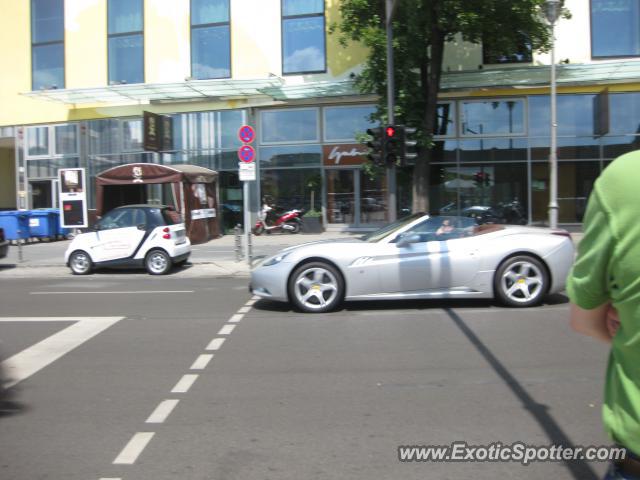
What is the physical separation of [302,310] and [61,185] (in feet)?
50.1

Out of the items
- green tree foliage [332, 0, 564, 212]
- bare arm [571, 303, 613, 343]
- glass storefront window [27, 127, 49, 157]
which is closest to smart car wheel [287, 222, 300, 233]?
green tree foliage [332, 0, 564, 212]

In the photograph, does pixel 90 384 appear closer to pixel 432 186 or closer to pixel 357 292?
pixel 357 292

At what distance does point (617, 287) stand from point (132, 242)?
42.8 feet

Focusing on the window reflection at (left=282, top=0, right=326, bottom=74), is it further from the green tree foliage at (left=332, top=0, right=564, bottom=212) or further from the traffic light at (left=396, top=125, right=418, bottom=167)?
the traffic light at (left=396, top=125, right=418, bottom=167)

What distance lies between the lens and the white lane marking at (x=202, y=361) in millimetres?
5866

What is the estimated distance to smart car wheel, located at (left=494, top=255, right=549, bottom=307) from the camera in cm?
839

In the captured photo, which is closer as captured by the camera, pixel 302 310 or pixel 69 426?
pixel 69 426

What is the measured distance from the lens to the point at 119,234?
1380 cm

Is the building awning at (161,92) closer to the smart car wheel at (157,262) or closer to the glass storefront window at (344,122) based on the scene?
the glass storefront window at (344,122)

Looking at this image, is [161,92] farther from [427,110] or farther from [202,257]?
[427,110]

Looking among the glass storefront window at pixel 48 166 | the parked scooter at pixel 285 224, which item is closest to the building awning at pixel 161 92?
the glass storefront window at pixel 48 166

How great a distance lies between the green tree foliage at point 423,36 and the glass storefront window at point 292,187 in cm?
490

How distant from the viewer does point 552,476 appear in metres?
3.46

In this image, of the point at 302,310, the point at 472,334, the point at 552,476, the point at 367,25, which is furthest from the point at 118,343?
the point at 367,25
